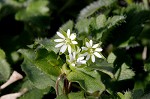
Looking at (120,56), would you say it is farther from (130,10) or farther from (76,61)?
(76,61)

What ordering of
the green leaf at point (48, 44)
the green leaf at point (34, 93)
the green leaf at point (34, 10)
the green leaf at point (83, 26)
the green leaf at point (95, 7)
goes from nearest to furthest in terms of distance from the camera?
the green leaf at point (48, 44) → the green leaf at point (34, 93) → the green leaf at point (83, 26) → the green leaf at point (95, 7) → the green leaf at point (34, 10)

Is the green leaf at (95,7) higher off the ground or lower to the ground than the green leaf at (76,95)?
higher

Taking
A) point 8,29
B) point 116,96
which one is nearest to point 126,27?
point 116,96

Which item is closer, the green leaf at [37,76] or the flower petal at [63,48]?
the flower petal at [63,48]

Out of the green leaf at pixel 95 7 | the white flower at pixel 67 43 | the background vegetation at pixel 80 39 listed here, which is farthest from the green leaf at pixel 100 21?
the white flower at pixel 67 43

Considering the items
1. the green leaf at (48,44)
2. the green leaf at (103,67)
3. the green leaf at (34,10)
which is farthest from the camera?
the green leaf at (34,10)

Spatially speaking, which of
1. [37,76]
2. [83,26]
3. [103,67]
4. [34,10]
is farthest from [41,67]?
[34,10]

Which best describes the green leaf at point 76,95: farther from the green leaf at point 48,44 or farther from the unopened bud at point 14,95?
the unopened bud at point 14,95

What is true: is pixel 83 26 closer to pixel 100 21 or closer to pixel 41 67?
pixel 100 21
